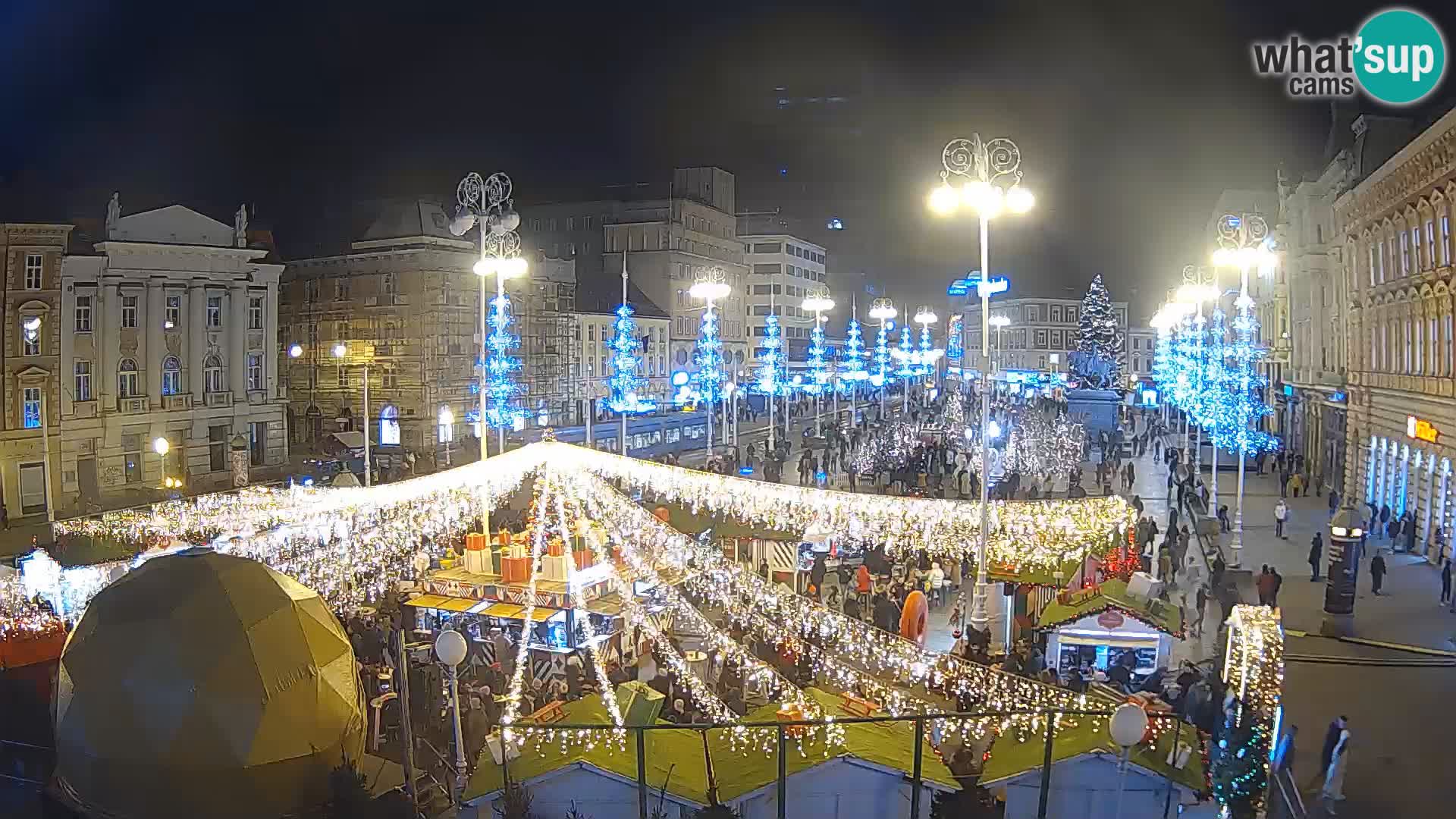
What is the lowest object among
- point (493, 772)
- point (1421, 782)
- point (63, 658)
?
point (1421, 782)

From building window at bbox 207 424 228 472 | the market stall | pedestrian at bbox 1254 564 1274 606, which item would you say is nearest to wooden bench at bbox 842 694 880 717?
the market stall

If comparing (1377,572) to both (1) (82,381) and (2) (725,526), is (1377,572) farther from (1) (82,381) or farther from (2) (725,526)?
(1) (82,381)

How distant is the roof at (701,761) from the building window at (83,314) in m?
35.2

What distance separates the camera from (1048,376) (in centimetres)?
12419

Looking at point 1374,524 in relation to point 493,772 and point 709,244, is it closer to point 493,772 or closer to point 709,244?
point 493,772

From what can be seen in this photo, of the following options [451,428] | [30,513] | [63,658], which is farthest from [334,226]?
[63,658]

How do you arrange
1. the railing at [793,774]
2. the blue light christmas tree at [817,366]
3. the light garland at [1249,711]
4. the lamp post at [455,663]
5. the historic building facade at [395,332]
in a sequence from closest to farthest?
the railing at [793,774] < the light garland at [1249,711] < the lamp post at [455,663] < the historic building facade at [395,332] < the blue light christmas tree at [817,366]

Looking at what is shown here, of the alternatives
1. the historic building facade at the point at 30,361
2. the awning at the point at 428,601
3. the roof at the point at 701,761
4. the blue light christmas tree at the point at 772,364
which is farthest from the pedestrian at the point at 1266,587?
the blue light christmas tree at the point at 772,364

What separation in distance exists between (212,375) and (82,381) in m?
5.97

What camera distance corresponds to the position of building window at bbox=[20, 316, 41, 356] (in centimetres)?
3531

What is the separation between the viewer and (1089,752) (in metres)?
9.88

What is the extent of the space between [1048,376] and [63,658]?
12277 centimetres

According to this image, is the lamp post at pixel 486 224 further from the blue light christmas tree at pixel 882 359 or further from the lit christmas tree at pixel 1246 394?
the blue light christmas tree at pixel 882 359

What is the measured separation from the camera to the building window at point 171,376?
41625 millimetres
